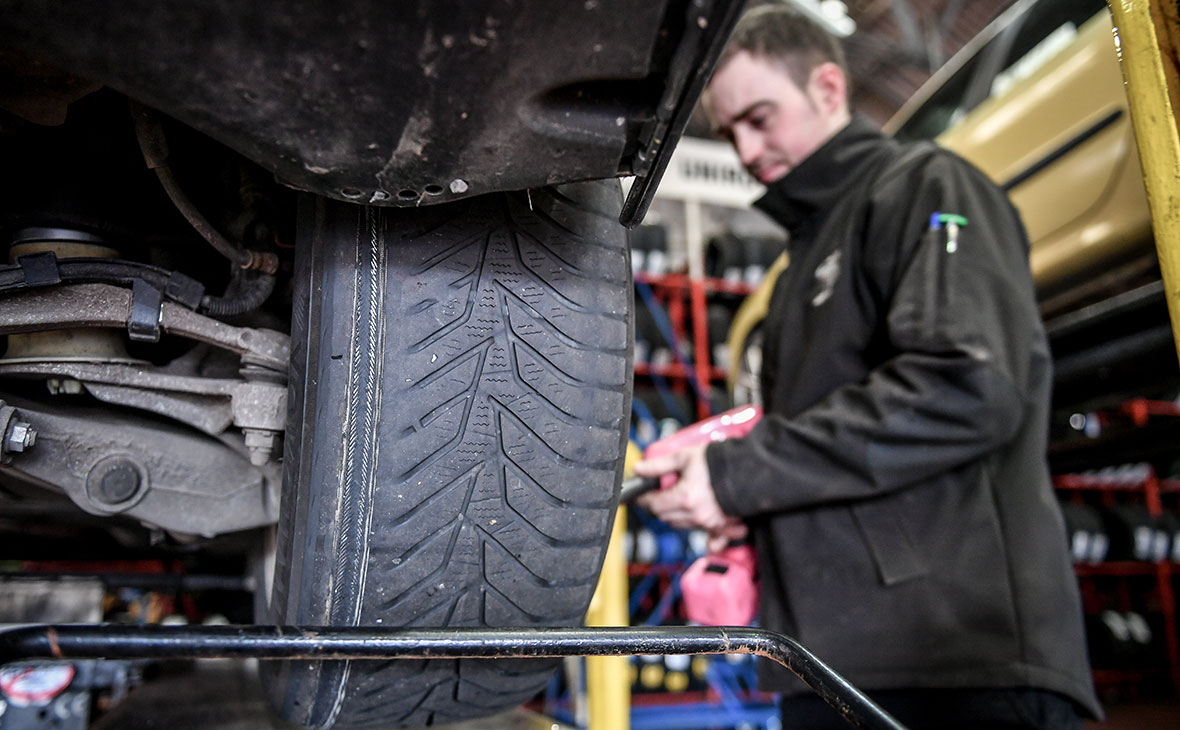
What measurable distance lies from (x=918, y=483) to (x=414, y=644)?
909 millimetres

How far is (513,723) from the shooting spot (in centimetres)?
117

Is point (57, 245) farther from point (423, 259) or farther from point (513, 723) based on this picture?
point (513, 723)

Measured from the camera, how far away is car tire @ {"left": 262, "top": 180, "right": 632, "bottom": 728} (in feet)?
2.04

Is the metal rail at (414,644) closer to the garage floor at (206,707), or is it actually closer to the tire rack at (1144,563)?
the garage floor at (206,707)

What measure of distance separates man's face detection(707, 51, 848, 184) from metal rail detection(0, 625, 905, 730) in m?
1.21

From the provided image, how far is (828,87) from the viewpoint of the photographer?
1.58 metres

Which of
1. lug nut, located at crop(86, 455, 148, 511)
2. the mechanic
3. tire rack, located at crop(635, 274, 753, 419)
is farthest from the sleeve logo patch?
tire rack, located at crop(635, 274, 753, 419)

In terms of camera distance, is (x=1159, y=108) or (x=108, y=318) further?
(x=108, y=318)

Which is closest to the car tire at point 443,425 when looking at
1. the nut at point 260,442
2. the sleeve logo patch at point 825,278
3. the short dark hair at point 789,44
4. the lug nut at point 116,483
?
the nut at point 260,442

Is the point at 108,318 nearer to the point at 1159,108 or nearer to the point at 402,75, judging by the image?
the point at 402,75

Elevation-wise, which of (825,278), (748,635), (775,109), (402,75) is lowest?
(748,635)

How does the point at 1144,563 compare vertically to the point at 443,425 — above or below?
below

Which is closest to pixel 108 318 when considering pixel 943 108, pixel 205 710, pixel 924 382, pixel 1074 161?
pixel 205 710

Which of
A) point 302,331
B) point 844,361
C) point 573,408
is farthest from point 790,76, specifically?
point 302,331
